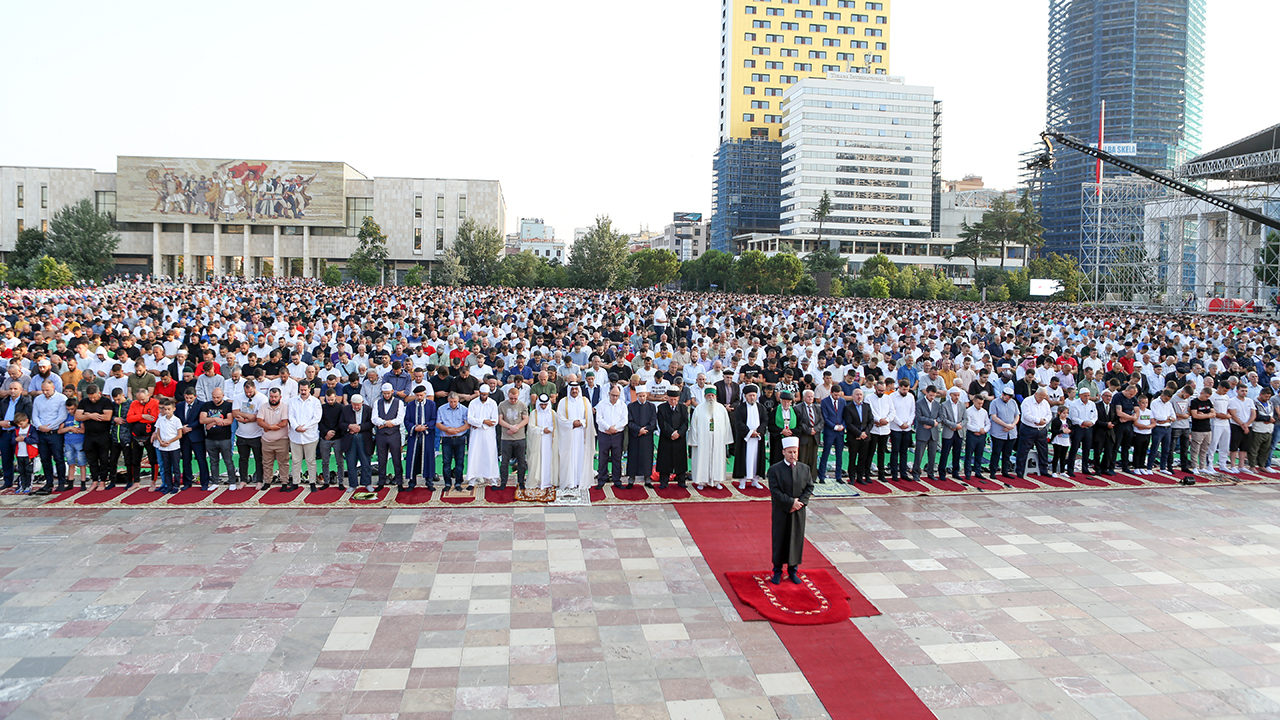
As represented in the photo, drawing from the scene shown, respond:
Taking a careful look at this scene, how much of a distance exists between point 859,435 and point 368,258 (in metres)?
61.1

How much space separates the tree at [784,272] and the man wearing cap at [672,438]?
53.5 metres

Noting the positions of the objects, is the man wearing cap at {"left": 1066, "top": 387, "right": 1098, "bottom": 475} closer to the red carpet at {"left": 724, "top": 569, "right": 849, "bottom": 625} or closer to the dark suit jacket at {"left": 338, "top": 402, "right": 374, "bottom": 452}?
the red carpet at {"left": 724, "top": 569, "right": 849, "bottom": 625}

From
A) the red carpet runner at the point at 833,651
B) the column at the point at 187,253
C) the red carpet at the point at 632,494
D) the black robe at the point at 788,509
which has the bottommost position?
the red carpet runner at the point at 833,651

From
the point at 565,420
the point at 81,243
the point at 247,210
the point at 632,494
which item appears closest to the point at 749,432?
the point at 632,494

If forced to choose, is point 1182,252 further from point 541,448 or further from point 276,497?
point 276,497

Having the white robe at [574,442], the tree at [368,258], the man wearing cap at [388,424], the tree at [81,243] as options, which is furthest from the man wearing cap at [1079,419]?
the tree at [81,243]

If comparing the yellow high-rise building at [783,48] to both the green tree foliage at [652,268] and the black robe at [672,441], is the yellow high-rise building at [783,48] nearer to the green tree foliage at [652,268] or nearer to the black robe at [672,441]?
the green tree foliage at [652,268]

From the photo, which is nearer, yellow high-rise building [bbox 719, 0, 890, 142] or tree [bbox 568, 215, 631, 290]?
tree [bbox 568, 215, 631, 290]

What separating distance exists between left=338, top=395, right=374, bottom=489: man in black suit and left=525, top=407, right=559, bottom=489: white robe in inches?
78.1

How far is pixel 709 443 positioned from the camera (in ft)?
32.9

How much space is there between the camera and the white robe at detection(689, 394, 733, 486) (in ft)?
32.9

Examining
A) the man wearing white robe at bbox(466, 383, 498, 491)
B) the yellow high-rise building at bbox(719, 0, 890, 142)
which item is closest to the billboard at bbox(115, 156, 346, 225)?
the yellow high-rise building at bbox(719, 0, 890, 142)

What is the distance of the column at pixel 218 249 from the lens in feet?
239

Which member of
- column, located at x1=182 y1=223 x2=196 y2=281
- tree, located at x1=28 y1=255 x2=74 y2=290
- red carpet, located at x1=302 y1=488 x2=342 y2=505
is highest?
column, located at x1=182 y1=223 x2=196 y2=281
